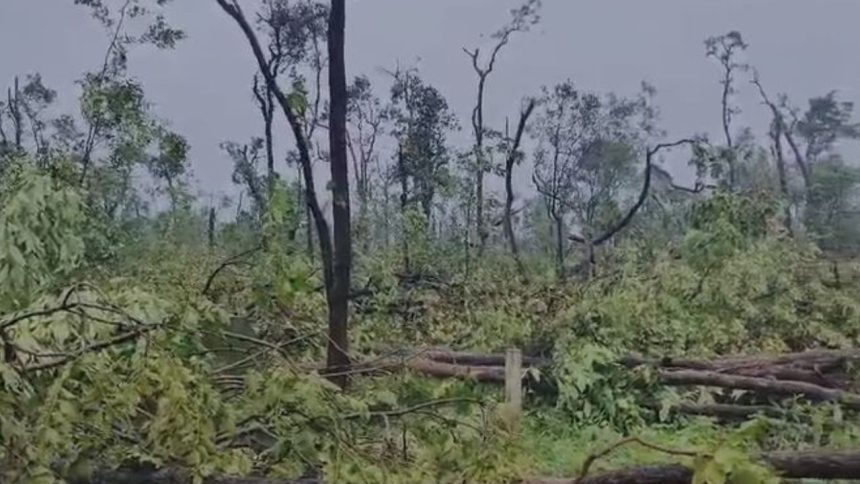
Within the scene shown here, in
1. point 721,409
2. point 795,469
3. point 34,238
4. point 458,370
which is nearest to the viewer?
point 795,469

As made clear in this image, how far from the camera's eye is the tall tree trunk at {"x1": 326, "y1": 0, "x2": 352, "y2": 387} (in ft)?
16.0

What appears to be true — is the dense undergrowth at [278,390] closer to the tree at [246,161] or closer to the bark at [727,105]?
the tree at [246,161]

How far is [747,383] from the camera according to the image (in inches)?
220

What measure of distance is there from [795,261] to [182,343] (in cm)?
712

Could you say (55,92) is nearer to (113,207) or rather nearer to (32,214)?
(113,207)

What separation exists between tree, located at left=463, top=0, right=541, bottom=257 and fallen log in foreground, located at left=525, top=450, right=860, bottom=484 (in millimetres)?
11084

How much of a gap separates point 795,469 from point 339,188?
305cm

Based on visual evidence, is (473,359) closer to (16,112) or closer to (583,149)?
(583,149)

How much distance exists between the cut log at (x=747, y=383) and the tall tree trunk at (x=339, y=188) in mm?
2007

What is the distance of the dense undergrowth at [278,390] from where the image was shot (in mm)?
2490

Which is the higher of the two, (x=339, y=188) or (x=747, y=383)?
(x=339, y=188)

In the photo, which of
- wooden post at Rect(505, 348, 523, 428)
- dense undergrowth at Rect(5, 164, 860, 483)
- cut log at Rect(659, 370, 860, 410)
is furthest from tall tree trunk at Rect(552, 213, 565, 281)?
wooden post at Rect(505, 348, 523, 428)

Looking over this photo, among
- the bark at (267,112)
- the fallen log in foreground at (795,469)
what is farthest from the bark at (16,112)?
the fallen log in foreground at (795,469)

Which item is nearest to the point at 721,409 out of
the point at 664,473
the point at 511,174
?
the point at 664,473
